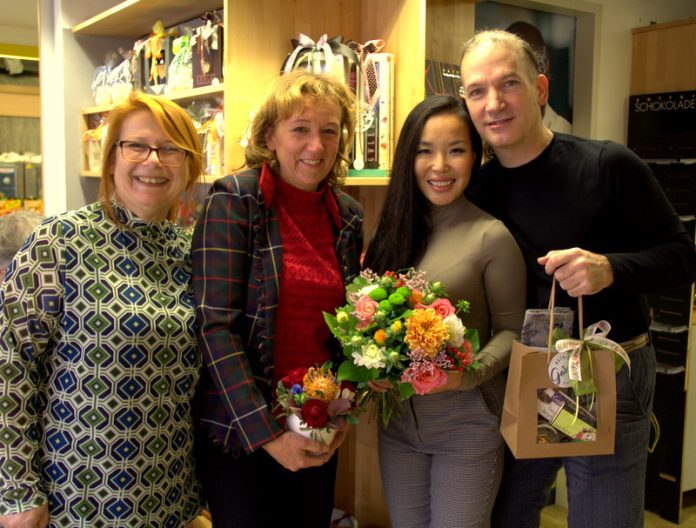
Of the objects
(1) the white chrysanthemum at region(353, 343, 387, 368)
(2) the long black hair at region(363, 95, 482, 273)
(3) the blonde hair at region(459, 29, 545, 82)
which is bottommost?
(1) the white chrysanthemum at region(353, 343, 387, 368)

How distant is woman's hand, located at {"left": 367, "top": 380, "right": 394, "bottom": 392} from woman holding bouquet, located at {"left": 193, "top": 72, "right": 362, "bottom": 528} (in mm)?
170

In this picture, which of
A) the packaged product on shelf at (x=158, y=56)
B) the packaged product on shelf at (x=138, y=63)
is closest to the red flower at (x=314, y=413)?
the packaged product on shelf at (x=158, y=56)

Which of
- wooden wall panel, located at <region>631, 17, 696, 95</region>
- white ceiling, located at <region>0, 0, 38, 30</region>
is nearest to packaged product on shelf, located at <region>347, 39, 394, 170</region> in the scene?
wooden wall panel, located at <region>631, 17, 696, 95</region>

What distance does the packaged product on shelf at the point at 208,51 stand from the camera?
2.74 meters

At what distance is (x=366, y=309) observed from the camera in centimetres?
151

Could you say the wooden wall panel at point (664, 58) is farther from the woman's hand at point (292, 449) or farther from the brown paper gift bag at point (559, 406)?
the woman's hand at point (292, 449)

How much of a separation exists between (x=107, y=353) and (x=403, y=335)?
2.11ft

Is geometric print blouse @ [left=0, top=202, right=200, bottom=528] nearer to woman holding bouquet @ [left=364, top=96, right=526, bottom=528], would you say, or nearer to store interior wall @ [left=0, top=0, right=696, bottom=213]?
woman holding bouquet @ [left=364, top=96, right=526, bottom=528]

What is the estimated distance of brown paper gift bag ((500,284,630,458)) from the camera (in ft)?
5.13

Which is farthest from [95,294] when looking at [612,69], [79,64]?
[612,69]

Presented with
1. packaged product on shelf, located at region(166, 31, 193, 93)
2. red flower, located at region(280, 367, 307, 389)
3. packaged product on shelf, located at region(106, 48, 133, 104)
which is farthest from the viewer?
packaged product on shelf, located at region(106, 48, 133, 104)

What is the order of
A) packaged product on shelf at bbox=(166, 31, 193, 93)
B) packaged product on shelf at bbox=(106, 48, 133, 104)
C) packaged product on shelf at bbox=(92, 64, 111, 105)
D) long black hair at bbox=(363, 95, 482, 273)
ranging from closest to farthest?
long black hair at bbox=(363, 95, 482, 273)
packaged product on shelf at bbox=(166, 31, 193, 93)
packaged product on shelf at bbox=(106, 48, 133, 104)
packaged product on shelf at bbox=(92, 64, 111, 105)

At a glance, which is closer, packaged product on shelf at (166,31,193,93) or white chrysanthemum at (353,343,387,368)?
white chrysanthemum at (353,343,387,368)

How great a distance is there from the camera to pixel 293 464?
1583 millimetres
